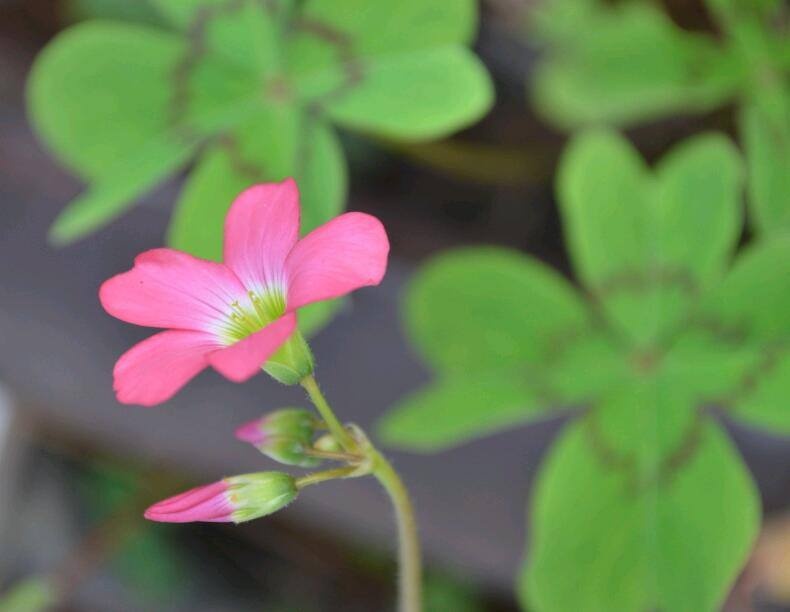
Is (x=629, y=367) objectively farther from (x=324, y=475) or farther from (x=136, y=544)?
(x=136, y=544)

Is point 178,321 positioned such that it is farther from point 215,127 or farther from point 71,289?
point 71,289

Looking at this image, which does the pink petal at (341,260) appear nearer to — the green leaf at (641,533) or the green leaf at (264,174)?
the green leaf at (264,174)

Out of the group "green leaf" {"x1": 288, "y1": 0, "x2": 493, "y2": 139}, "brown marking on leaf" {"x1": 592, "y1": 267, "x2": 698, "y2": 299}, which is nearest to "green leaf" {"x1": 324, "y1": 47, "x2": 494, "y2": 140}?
"green leaf" {"x1": 288, "y1": 0, "x2": 493, "y2": 139}

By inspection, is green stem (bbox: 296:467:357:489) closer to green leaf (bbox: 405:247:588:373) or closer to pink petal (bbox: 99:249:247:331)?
pink petal (bbox: 99:249:247:331)

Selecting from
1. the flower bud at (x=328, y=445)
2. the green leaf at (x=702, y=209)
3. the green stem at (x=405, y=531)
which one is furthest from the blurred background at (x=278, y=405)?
the flower bud at (x=328, y=445)

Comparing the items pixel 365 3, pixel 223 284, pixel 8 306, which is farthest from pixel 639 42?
pixel 8 306

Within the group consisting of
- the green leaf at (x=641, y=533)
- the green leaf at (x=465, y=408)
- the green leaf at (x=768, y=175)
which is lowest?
the green leaf at (x=641, y=533)
